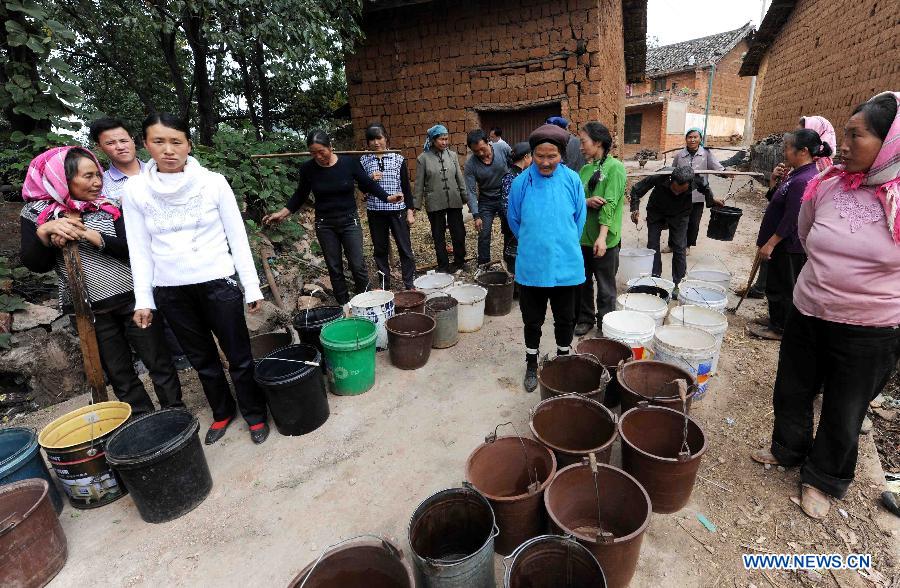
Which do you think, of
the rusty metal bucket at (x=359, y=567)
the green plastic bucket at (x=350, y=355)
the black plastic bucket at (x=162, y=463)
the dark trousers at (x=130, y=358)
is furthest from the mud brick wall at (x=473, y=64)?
the rusty metal bucket at (x=359, y=567)

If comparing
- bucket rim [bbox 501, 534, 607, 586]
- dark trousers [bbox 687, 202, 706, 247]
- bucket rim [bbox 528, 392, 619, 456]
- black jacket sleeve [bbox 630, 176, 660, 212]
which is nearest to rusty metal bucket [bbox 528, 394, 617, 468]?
bucket rim [bbox 528, 392, 619, 456]

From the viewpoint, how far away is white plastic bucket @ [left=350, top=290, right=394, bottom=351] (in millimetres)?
4035

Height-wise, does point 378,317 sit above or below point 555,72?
below

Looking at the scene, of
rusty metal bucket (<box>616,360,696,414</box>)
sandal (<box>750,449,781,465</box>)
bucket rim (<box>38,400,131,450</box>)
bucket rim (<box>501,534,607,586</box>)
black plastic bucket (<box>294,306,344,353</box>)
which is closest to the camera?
bucket rim (<box>501,534,607,586</box>)

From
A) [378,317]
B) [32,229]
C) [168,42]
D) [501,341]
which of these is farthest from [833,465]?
[168,42]

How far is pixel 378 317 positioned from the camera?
407cm

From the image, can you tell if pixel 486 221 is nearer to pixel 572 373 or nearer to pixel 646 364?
pixel 572 373

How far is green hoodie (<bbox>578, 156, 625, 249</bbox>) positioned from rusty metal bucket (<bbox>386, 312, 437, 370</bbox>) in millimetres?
1708

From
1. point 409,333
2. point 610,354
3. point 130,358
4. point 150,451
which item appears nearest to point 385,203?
point 409,333

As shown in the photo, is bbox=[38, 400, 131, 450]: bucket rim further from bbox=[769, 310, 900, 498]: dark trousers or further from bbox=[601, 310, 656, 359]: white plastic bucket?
bbox=[769, 310, 900, 498]: dark trousers

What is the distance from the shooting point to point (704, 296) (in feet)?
13.5

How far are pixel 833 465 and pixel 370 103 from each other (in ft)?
29.1

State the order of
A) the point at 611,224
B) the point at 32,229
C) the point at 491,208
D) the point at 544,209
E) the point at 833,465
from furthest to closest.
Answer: the point at 491,208
the point at 611,224
the point at 544,209
the point at 32,229
the point at 833,465

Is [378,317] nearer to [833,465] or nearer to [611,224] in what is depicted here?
[611,224]
